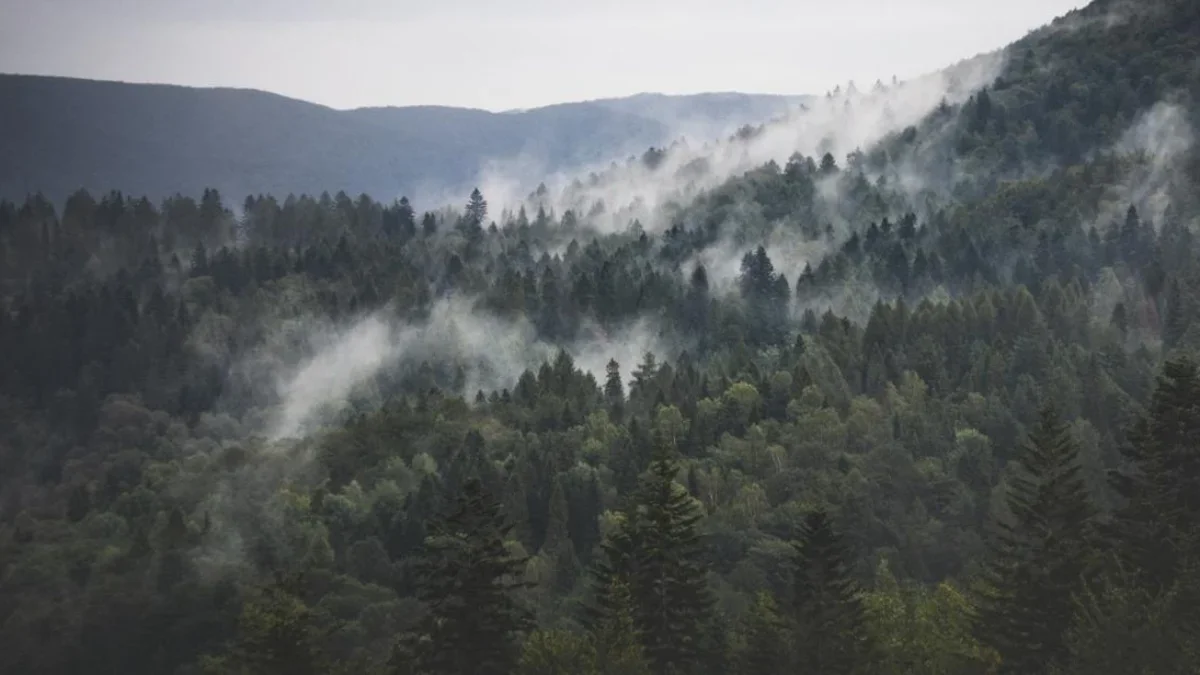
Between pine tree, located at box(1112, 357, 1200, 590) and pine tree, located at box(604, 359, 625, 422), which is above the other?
pine tree, located at box(1112, 357, 1200, 590)

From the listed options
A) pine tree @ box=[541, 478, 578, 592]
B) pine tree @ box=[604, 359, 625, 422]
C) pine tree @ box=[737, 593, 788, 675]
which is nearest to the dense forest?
pine tree @ box=[737, 593, 788, 675]

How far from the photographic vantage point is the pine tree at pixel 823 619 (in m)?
53.6

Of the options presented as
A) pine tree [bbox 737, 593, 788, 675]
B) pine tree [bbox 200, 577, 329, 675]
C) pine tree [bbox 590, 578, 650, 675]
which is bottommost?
pine tree [bbox 737, 593, 788, 675]

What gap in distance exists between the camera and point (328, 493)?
502ft

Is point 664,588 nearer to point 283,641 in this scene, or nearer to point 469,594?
point 469,594

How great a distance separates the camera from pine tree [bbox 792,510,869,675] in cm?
5356

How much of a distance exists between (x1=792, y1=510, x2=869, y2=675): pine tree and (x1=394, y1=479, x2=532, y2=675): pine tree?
14.5m

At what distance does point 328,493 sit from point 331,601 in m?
41.0

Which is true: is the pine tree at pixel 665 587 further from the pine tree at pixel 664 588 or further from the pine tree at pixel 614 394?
the pine tree at pixel 614 394

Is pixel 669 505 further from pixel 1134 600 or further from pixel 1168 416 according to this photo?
pixel 1168 416

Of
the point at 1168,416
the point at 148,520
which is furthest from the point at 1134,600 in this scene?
the point at 148,520

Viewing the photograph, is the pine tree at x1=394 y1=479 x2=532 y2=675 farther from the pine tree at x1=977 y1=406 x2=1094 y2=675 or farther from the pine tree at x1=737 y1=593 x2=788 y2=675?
the pine tree at x1=977 y1=406 x2=1094 y2=675

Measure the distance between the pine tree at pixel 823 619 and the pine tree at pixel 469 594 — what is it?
14.5 m

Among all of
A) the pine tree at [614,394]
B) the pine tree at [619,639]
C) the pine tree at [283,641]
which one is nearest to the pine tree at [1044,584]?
the pine tree at [619,639]
